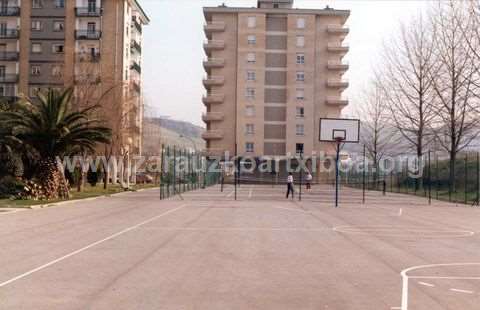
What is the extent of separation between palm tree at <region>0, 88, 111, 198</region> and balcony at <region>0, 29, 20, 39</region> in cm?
3980

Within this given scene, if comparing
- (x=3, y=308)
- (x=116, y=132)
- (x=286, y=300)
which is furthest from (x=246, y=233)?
(x=116, y=132)

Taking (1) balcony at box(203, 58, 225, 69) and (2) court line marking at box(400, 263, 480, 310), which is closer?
(2) court line marking at box(400, 263, 480, 310)

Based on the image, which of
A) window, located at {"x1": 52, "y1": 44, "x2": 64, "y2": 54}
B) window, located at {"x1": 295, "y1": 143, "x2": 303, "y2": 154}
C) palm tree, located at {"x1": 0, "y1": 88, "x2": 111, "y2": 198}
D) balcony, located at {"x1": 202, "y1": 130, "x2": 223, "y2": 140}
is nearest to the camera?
palm tree, located at {"x1": 0, "y1": 88, "x2": 111, "y2": 198}

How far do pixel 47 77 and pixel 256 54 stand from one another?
24.9 m

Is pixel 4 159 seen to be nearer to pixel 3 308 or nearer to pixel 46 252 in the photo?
pixel 46 252

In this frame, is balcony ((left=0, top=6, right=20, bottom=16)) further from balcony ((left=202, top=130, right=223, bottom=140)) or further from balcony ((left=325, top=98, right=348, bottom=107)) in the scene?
balcony ((left=325, top=98, right=348, bottom=107))

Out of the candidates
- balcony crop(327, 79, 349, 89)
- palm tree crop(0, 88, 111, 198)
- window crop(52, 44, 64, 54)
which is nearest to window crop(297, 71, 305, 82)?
balcony crop(327, 79, 349, 89)

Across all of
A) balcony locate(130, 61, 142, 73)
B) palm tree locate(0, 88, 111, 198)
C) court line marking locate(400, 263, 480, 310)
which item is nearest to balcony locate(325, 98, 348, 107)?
balcony locate(130, 61, 142, 73)

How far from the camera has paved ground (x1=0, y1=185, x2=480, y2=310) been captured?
843 cm

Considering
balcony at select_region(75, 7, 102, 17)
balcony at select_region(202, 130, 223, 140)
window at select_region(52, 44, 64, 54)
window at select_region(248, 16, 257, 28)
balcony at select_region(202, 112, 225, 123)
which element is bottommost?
balcony at select_region(202, 130, 223, 140)

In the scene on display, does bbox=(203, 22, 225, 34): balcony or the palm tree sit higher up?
bbox=(203, 22, 225, 34): balcony

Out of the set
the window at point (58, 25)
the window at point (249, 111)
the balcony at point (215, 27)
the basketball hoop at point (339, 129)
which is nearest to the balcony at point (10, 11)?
the window at point (58, 25)

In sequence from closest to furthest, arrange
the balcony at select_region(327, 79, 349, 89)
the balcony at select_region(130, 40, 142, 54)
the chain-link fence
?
the chain-link fence < the balcony at select_region(130, 40, 142, 54) < the balcony at select_region(327, 79, 349, 89)

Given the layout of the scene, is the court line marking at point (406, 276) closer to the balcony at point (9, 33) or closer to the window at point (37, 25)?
the window at point (37, 25)
